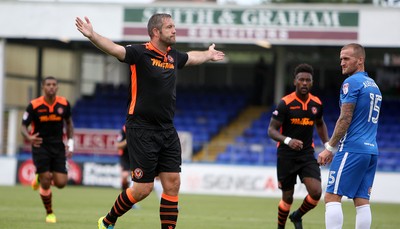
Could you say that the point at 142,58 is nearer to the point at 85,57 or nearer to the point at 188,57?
the point at 188,57

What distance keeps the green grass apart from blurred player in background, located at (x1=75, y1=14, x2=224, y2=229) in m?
3.38

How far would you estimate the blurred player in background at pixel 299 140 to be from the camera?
40.7 ft

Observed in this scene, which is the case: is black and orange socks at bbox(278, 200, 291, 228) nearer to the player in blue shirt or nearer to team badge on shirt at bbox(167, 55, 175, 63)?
the player in blue shirt

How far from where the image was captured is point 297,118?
1260cm

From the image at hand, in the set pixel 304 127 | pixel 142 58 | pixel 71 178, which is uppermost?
pixel 142 58

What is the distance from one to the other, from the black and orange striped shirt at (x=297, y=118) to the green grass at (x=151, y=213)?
5.69ft

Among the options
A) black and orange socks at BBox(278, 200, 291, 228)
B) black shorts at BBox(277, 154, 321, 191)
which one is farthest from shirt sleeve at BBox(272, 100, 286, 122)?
black and orange socks at BBox(278, 200, 291, 228)

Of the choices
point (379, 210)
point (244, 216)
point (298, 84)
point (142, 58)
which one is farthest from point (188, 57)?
point (379, 210)

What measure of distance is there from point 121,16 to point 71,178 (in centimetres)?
601

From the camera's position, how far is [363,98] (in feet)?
30.5

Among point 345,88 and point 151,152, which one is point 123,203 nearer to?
point 151,152

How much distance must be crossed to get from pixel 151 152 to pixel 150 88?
733 mm

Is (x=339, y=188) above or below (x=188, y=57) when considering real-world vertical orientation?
below

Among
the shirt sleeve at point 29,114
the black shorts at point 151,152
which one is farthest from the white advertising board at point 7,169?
the black shorts at point 151,152
